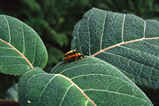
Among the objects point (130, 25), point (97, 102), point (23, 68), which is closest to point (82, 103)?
point (97, 102)

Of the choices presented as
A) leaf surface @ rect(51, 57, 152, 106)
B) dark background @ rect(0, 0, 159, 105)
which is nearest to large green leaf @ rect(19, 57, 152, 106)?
leaf surface @ rect(51, 57, 152, 106)

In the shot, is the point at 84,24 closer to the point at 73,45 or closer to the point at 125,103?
the point at 73,45

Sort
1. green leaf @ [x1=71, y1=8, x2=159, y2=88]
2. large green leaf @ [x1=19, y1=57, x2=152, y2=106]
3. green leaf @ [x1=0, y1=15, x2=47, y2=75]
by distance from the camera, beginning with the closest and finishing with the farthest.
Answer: large green leaf @ [x1=19, y1=57, x2=152, y2=106] < green leaf @ [x1=0, y1=15, x2=47, y2=75] < green leaf @ [x1=71, y1=8, x2=159, y2=88]

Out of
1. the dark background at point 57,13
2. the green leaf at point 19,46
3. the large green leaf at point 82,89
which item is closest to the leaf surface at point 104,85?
the large green leaf at point 82,89

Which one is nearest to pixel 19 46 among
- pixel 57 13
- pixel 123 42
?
pixel 123 42

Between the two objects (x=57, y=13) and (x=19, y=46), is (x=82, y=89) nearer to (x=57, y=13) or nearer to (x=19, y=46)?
(x=19, y=46)

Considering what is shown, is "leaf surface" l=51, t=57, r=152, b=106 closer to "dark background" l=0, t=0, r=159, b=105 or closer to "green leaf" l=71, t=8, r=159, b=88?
"green leaf" l=71, t=8, r=159, b=88
